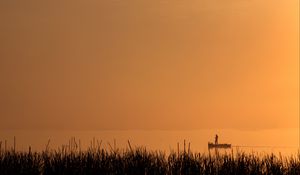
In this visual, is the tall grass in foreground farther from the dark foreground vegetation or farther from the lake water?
the lake water

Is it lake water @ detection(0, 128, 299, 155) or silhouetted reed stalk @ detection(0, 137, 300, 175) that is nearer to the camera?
silhouetted reed stalk @ detection(0, 137, 300, 175)

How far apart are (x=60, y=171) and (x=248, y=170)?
15.8ft

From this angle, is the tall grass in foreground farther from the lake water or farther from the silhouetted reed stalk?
the lake water

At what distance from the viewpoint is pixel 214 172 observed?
14789 mm

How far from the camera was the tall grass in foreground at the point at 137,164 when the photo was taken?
14711mm

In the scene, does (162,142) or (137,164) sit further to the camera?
(162,142)

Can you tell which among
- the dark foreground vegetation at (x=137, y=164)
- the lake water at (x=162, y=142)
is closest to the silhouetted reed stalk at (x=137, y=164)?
the dark foreground vegetation at (x=137, y=164)

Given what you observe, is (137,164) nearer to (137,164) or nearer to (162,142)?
(137,164)

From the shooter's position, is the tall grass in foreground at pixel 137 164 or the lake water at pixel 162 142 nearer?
the tall grass in foreground at pixel 137 164

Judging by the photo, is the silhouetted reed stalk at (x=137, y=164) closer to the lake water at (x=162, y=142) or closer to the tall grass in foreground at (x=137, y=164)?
the tall grass in foreground at (x=137, y=164)

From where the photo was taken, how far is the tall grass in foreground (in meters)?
14.7

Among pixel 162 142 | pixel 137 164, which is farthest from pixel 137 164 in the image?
pixel 162 142

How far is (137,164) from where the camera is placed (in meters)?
14.9

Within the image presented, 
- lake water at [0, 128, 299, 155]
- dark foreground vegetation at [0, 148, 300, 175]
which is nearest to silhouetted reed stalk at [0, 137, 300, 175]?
dark foreground vegetation at [0, 148, 300, 175]
